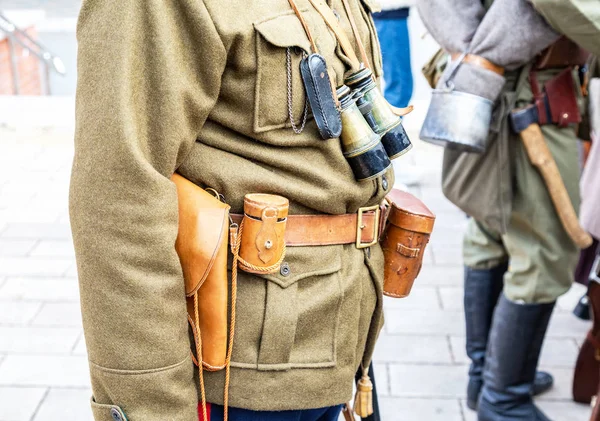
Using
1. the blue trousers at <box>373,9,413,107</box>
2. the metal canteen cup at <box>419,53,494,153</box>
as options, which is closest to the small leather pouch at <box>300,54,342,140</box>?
the metal canteen cup at <box>419,53,494,153</box>

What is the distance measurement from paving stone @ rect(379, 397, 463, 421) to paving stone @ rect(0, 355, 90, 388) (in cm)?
117

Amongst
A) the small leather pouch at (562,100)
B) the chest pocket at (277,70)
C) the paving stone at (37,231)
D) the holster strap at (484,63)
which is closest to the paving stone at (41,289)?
the paving stone at (37,231)

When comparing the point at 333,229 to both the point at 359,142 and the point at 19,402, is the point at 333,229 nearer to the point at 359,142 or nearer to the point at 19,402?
the point at 359,142

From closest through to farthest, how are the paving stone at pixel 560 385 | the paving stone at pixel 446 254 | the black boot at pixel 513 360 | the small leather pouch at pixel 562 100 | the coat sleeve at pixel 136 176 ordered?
the coat sleeve at pixel 136 176
the small leather pouch at pixel 562 100
the black boot at pixel 513 360
the paving stone at pixel 560 385
the paving stone at pixel 446 254

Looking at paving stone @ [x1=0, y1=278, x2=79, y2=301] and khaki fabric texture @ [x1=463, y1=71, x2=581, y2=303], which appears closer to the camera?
khaki fabric texture @ [x1=463, y1=71, x2=581, y2=303]

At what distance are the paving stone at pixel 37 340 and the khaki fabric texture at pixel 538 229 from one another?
6.17 ft

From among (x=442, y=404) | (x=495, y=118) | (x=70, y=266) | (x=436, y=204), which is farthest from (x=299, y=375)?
(x=436, y=204)

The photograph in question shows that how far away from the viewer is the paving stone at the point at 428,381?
3223mm

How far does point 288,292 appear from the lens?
151 centimetres

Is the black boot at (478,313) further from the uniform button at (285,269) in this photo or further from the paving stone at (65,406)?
the uniform button at (285,269)

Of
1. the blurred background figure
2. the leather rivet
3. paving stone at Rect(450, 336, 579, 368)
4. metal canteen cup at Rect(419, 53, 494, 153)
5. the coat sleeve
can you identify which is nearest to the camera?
the coat sleeve

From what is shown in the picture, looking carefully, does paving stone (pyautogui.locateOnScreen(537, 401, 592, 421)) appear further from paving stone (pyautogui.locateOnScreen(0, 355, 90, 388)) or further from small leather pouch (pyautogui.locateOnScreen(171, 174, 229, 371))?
small leather pouch (pyautogui.locateOnScreen(171, 174, 229, 371))

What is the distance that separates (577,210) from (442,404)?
93 cm

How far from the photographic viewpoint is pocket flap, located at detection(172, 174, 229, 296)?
4.60 ft
